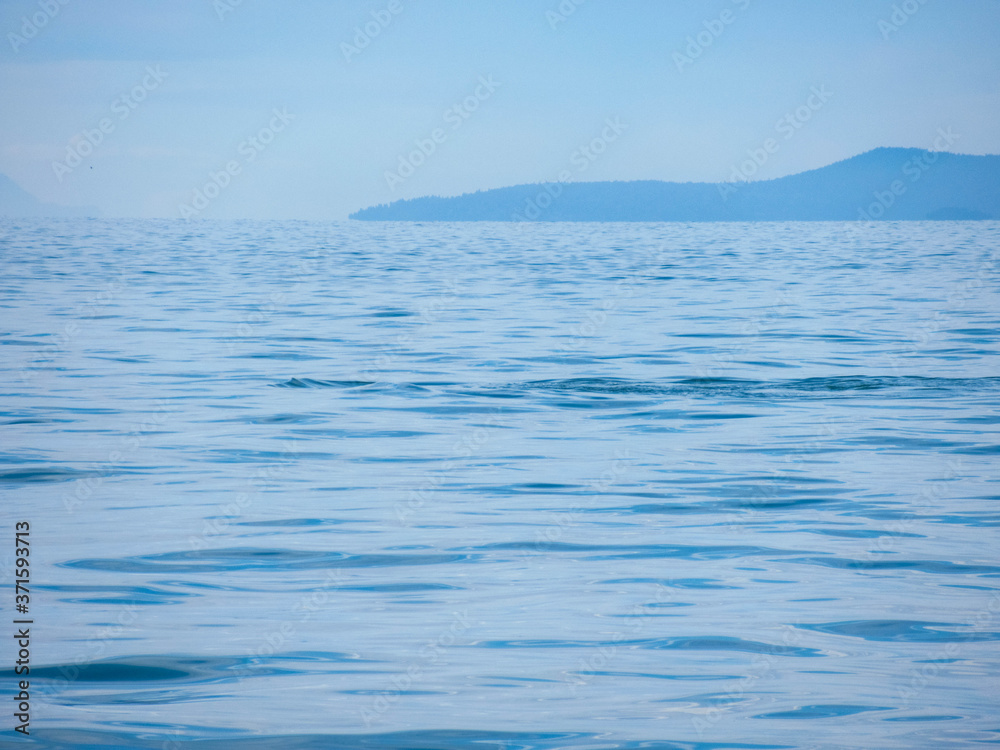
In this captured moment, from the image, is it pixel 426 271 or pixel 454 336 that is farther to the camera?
pixel 426 271

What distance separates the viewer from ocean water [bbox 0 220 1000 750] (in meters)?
4.73

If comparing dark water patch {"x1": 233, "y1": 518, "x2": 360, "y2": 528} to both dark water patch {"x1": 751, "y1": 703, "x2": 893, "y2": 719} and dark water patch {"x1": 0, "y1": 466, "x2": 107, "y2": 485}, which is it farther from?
dark water patch {"x1": 751, "y1": 703, "x2": 893, "y2": 719}

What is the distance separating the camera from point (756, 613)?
19.3 feet

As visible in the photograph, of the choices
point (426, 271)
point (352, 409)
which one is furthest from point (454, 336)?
point (426, 271)

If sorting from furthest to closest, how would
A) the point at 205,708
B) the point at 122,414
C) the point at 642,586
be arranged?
the point at 122,414 < the point at 642,586 < the point at 205,708

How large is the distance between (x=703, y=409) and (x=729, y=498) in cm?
418

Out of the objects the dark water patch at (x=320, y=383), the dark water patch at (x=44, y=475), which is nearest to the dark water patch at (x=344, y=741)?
the dark water patch at (x=44, y=475)

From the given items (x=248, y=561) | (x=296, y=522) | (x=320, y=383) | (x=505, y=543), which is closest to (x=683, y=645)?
(x=505, y=543)

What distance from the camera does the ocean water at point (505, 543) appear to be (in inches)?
186

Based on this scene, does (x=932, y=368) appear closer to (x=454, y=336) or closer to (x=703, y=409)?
(x=703, y=409)

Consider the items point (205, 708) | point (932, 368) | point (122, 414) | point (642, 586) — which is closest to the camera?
point (205, 708)

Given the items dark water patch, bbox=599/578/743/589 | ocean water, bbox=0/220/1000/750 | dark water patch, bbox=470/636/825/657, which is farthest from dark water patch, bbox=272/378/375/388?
dark water patch, bbox=470/636/825/657

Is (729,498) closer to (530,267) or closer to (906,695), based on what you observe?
(906,695)

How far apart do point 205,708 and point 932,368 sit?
13.0 m
